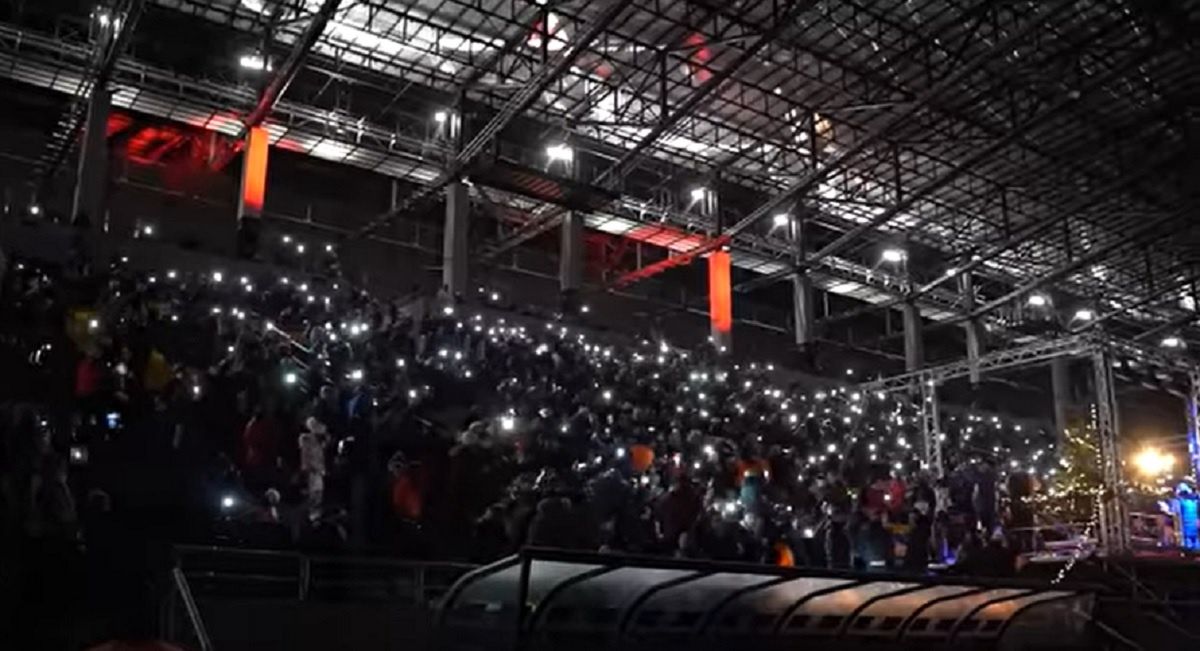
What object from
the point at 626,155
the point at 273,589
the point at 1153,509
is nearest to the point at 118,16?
the point at 626,155

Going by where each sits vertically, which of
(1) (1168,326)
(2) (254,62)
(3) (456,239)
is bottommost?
(1) (1168,326)

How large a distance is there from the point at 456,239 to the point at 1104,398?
1490 cm

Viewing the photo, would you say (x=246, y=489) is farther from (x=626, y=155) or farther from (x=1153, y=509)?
(x=626, y=155)

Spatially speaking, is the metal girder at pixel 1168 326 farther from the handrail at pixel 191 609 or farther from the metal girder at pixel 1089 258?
the handrail at pixel 191 609

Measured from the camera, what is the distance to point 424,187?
88.1ft

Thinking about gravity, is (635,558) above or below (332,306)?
below

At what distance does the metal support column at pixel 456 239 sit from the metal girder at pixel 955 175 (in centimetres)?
1127

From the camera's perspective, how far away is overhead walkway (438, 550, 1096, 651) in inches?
207

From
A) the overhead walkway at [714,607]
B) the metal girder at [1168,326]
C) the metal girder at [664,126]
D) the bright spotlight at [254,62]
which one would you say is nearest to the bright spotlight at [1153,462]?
the metal girder at [664,126]

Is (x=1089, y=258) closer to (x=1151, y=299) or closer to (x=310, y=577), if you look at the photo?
(x=1151, y=299)

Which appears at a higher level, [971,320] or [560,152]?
[560,152]

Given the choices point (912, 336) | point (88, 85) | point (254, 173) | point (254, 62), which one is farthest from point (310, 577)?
point (912, 336)

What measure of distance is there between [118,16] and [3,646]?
1748cm

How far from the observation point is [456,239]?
81.5ft
